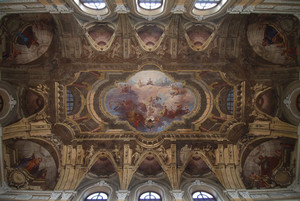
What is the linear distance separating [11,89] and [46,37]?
3.64 m

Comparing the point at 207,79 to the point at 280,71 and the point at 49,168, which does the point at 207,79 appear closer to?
the point at 280,71

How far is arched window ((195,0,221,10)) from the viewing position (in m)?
12.4

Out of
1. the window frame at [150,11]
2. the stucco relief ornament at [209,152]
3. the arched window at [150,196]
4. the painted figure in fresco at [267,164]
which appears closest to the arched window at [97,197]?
the arched window at [150,196]

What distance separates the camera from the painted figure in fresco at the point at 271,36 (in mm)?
12289

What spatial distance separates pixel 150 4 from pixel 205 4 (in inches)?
121

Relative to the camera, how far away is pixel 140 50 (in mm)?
13648

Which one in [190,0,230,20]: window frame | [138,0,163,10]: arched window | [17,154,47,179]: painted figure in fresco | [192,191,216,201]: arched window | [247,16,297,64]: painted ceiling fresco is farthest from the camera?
[17,154,47,179]: painted figure in fresco

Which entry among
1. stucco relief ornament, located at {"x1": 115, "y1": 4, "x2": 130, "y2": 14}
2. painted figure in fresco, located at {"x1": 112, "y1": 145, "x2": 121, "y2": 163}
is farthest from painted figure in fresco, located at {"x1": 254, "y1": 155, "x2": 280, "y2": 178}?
stucco relief ornament, located at {"x1": 115, "y1": 4, "x2": 130, "y2": 14}

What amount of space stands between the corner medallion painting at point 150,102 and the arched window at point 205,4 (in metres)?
4.62

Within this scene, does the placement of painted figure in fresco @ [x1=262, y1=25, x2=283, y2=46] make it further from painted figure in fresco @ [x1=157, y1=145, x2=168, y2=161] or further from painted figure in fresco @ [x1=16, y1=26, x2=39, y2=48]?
painted figure in fresco @ [x1=16, y1=26, x2=39, y2=48]

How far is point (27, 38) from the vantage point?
40.9 ft

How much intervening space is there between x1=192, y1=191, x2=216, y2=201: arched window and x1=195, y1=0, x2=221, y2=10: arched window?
1106 centimetres

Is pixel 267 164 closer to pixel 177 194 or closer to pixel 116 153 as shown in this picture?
pixel 177 194

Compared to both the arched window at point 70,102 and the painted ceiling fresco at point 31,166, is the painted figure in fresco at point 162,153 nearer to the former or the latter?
the arched window at point 70,102
